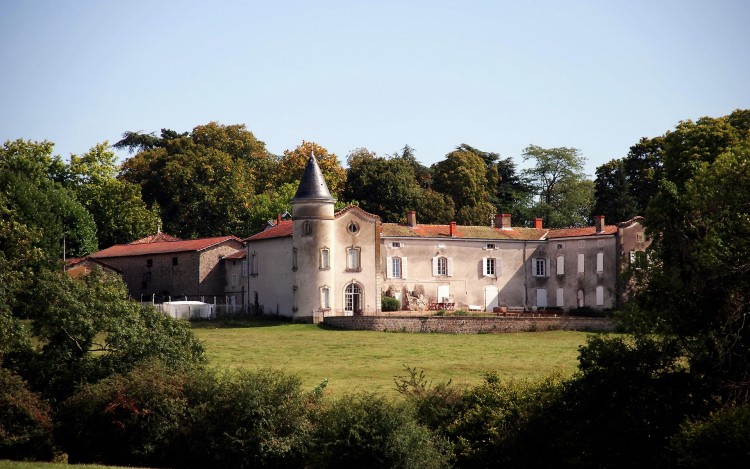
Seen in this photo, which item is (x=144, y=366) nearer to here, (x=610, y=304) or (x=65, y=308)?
(x=65, y=308)

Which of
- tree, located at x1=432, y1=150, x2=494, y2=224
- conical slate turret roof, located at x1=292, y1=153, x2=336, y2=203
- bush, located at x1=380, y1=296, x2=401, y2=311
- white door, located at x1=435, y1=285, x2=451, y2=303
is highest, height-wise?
tree, located at x1=432, y1=150, x2=494, y2=224

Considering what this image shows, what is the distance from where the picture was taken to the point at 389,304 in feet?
195

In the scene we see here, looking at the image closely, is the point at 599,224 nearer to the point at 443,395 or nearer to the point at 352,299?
the point at 352,299

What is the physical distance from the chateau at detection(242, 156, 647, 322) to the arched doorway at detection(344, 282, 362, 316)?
52mm

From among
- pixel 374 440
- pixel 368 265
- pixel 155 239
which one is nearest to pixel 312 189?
pixel 368 265

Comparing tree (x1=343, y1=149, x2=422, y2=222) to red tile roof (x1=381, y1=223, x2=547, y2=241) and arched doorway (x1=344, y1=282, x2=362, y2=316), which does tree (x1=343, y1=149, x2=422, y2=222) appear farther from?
arched doorway (x1=344, y1=282, x2=362, y2=316)

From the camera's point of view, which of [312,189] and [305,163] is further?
[305,163]

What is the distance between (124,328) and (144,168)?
5051cm

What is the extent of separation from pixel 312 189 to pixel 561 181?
41906 mm

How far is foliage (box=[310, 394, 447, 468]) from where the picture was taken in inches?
989

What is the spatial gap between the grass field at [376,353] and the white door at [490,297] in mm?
12455

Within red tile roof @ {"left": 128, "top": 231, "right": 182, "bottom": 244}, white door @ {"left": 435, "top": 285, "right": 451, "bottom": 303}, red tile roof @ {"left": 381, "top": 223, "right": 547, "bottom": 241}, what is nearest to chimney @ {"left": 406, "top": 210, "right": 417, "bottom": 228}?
red tile roof @ {"left": 381, "top": 223, "right": 547, "bottom": 241}

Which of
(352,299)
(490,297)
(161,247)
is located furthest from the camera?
(161,247)

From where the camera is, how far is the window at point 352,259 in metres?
58.4
